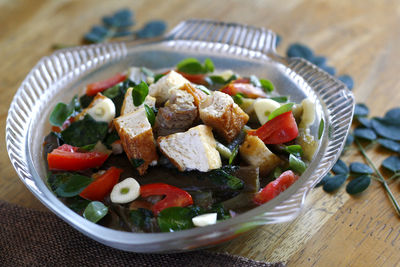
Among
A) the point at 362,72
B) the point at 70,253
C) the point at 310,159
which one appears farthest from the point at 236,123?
the point at 362,72

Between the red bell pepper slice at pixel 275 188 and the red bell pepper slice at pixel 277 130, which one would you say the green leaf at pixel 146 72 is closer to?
the red bell pepper slice at pixel 277 130

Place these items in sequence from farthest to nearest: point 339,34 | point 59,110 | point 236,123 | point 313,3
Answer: point 313,3
point 339,34
point 59,110
point 236,123

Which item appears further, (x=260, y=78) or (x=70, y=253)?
(x=260, y=78)

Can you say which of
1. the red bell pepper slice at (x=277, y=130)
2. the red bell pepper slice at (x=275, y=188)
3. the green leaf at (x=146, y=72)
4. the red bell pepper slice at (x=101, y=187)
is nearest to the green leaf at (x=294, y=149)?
the red bell pepper slice at (x=277, y=130)

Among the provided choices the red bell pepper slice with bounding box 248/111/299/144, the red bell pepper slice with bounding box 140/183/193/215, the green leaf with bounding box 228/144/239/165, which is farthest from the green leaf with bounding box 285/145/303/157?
the red bell pepper slice with bounding box 140/183/193/215

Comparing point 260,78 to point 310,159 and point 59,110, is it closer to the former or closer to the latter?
point 310,159

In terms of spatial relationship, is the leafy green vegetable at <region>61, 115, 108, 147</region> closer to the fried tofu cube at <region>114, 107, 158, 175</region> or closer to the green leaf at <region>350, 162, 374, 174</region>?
the fried tofu cube at <region>114, 107, 158, 175</region>

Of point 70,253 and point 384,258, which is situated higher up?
point 70,253
